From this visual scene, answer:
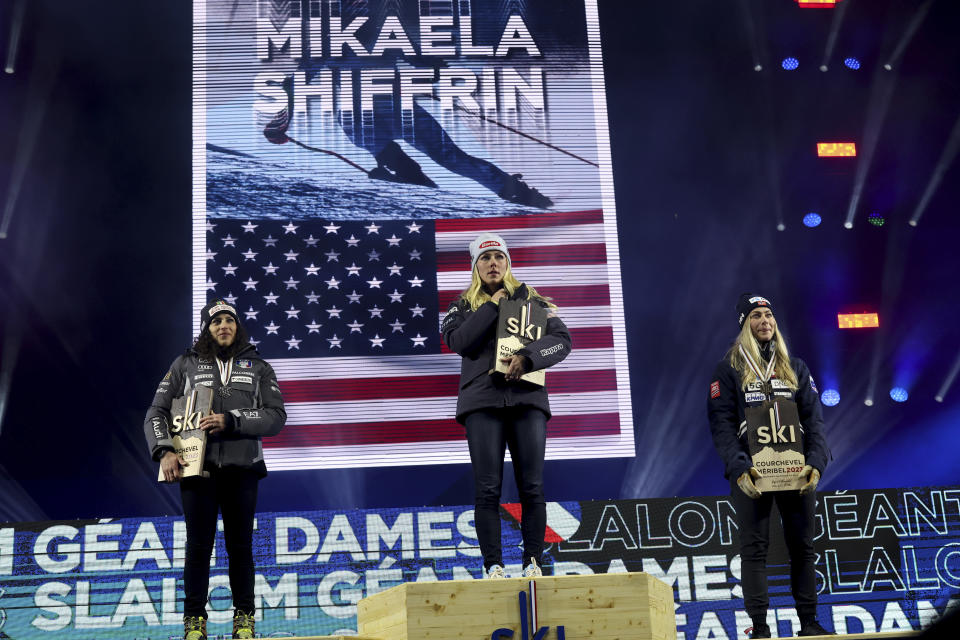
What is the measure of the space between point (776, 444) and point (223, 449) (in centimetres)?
198

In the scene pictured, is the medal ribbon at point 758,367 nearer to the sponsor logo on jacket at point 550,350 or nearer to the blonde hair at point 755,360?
the blonde hair at point 755,360

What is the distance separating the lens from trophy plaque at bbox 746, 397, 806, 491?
3.92 meters

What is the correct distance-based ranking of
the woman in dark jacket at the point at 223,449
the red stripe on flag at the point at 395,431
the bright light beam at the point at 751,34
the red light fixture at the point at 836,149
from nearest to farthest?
the woman in dark jacket at the point at 223,449 → the red stripe on flag at the point at 395,431 → the red light fixture at the point at 836,149 → the bright light beam at the point at 751,34

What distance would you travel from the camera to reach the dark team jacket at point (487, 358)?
3.83m

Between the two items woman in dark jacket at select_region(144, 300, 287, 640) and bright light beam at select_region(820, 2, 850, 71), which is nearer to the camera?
woman in dark jacket at select_region(144, 300, 287, 640)

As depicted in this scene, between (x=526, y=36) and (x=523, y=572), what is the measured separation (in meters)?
4.20

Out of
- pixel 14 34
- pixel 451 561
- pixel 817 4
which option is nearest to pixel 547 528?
pixel 451 561

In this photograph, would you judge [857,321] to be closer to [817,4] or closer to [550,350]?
[817,4]

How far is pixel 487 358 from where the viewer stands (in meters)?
3.91

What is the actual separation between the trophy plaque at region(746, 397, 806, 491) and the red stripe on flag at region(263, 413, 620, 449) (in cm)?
224

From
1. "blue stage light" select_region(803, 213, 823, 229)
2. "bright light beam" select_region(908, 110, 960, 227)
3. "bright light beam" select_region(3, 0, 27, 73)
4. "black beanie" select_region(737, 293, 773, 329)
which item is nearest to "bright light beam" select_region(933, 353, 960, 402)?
"bright light beam" select_region(908, 110, 960, 227)

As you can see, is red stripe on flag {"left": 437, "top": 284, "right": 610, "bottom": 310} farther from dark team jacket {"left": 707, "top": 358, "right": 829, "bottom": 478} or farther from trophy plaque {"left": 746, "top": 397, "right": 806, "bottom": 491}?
trophy plaque {"left": 746, "top": 397, "right": 806, "bottom": 491}

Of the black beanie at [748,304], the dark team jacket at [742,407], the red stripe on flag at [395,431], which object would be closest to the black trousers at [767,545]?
the dark team jacket at [742,407]

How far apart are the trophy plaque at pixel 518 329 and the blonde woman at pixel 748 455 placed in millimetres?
737
